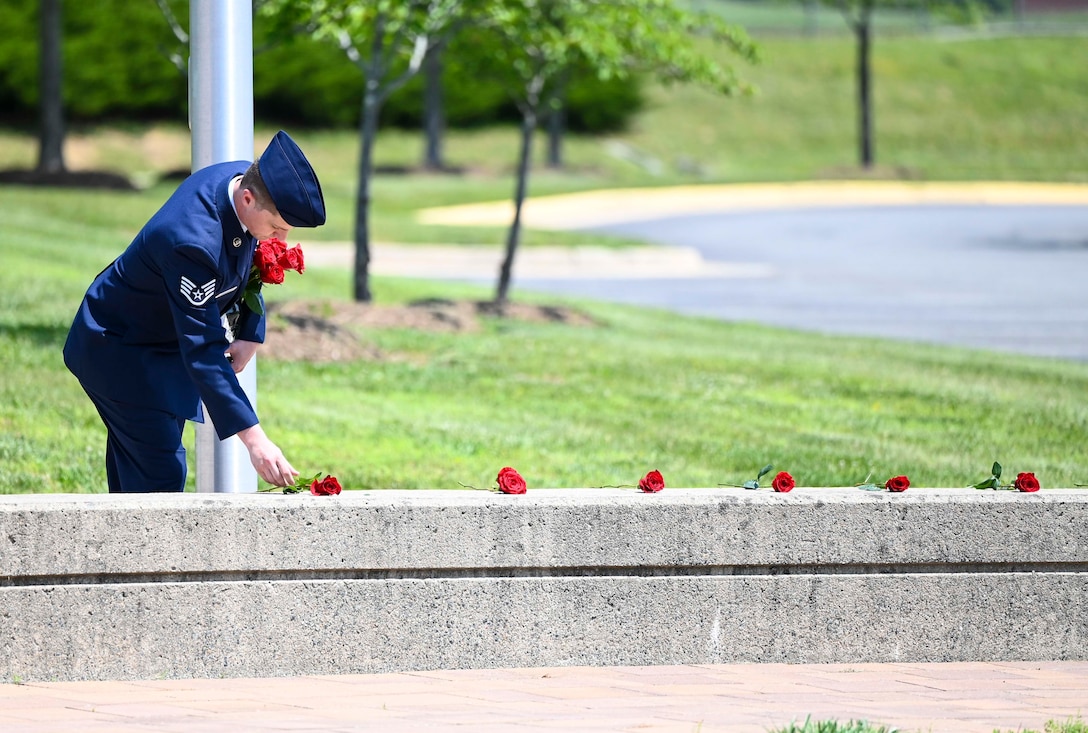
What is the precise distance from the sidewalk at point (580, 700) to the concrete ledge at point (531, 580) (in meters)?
0.08

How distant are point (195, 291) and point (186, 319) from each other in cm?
9

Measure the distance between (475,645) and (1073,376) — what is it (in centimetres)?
839

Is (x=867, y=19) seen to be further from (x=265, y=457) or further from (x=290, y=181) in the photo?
(x=265, y=457)

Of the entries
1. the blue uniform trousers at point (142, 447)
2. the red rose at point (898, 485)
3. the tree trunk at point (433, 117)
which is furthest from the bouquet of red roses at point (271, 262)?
the tree trunk at point (433, 117)

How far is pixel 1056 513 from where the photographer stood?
187 inches

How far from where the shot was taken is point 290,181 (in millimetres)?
4121

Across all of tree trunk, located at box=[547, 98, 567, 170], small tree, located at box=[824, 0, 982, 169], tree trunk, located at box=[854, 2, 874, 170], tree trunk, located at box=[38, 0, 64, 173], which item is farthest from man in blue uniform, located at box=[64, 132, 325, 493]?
tree trunk, located at box=[854, 2, 874, 170]

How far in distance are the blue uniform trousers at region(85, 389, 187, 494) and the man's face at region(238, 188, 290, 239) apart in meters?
0.74

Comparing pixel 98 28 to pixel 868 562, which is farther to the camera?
pixel 98 28

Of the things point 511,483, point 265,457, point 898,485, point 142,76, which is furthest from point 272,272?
point 142,76

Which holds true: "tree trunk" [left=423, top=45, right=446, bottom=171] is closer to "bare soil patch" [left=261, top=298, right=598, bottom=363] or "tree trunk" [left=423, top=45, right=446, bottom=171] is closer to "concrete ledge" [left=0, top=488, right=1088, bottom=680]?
Answer: "bare soil patch" [left=261, top=298, right=598, bottom=363]

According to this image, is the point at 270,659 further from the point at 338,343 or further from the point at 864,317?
the point at 864,317

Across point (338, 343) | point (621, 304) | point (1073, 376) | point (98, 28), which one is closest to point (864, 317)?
point (621, 304)

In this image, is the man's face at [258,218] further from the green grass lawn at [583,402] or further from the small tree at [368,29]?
the small tree at [368,29]
